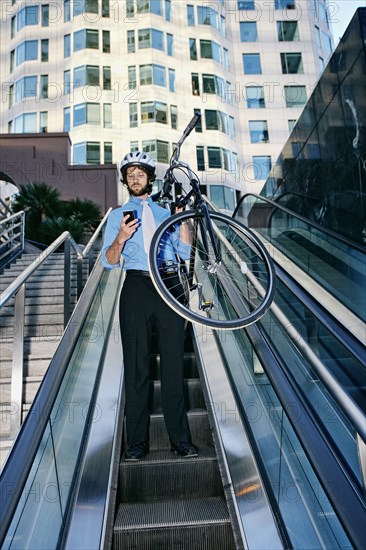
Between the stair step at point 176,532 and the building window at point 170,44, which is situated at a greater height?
the building window at point 170,44

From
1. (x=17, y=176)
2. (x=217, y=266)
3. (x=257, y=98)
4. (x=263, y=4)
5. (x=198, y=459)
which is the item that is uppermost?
(x=263, y=4)

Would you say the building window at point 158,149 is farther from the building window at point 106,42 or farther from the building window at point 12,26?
the building window at point 12,26

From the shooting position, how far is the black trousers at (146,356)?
9.86ft

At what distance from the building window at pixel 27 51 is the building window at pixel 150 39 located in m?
6.50

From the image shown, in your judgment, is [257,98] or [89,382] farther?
[257,98]

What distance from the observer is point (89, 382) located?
333 cm

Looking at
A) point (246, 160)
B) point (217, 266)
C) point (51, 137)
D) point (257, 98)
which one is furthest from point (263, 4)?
point (217, 266)

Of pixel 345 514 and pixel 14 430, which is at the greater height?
pixel 345 514

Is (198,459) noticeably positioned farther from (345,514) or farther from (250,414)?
(345,514)

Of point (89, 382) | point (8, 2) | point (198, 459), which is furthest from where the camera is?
point (8, 2)

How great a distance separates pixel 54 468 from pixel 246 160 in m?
29.7

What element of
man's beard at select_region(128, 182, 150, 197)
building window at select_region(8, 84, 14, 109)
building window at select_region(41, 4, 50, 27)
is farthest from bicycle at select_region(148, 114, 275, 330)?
building window at select_region(41, 4, 50, 27)

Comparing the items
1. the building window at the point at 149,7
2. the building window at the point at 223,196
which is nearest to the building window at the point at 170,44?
the building window at the point at 149,7

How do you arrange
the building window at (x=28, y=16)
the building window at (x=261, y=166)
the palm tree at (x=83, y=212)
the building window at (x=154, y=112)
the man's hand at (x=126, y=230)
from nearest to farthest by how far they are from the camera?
the man's hand at (x=126, y=230)
the palm tree at (x=83, y=212)
the building window at (x=154, y=112)
the building window at (x=28, y=16)
the building window at (x=261, y=166)
